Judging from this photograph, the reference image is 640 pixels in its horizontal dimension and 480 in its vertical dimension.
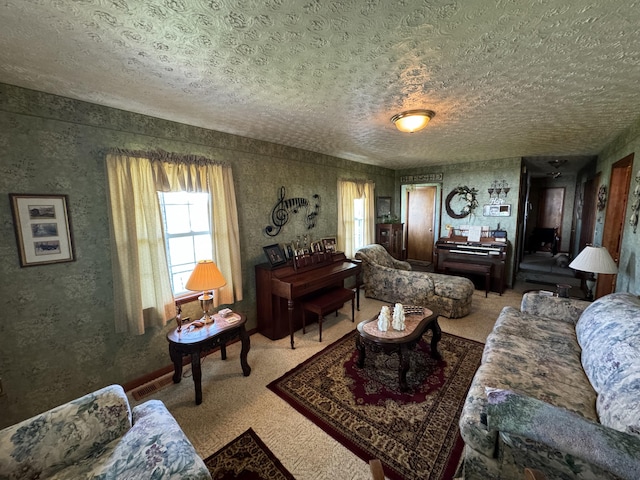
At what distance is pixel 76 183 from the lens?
2.04 metres

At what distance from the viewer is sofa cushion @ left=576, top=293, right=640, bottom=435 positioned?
121cm

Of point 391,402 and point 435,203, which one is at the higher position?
point 435,203

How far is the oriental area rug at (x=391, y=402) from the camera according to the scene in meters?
1.66

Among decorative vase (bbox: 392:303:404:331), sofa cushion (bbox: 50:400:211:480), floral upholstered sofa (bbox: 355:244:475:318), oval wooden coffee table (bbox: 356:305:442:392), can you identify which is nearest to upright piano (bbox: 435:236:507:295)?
floral upholstered sofa (bbox: 355:244:475:318)

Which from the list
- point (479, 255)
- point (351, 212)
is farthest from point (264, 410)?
point (479, 255)

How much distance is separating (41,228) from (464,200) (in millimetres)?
6176

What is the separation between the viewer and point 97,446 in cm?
131

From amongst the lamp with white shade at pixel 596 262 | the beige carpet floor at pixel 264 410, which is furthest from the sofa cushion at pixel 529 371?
the beige carpet floor at pixel 264 410

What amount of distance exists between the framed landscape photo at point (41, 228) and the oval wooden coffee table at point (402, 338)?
102 inches

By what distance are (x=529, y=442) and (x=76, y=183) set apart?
130 inches

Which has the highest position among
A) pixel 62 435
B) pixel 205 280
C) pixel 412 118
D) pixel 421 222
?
pixel 412 118

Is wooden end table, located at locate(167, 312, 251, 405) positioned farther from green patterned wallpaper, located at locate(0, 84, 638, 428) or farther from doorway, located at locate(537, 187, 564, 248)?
doorway, located at locate(537, 187, 564, 248)

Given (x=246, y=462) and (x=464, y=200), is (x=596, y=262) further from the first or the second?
(x=246, y=462)

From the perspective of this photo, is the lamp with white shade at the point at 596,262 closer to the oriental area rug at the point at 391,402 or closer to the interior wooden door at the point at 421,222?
the oriental area rug at the point at 391,402
